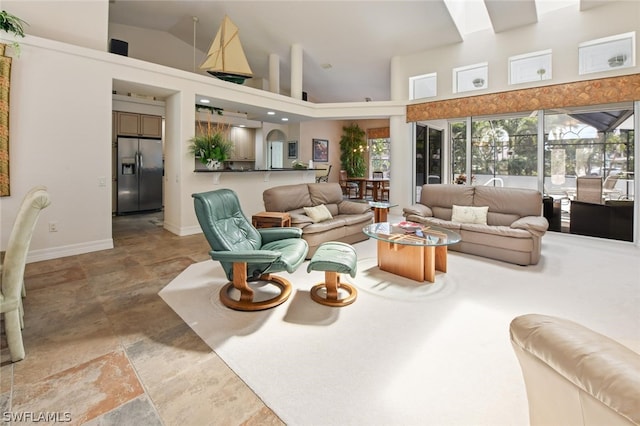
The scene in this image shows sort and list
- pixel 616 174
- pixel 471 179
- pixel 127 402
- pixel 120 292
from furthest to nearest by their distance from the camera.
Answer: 1. pixel 471 179
2. pixel 616 174
3. pixel 120 292
4. pixel 127 402

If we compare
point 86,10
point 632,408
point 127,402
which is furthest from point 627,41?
point 86,10

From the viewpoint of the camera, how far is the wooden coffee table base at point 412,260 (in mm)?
3188

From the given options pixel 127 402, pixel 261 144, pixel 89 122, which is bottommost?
pixel 127 402

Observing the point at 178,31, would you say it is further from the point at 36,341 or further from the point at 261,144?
the point at 36,341

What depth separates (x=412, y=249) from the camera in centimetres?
325

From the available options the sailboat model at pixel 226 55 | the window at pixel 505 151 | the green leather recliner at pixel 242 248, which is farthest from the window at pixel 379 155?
the green leather recliner at pixel 242 248

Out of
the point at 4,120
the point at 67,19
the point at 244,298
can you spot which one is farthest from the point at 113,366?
the point at 67,19

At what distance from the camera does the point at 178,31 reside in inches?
283

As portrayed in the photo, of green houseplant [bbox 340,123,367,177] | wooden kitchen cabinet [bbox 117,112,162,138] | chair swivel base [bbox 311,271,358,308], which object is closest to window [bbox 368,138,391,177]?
green houseplant [bbox 340,123,367,177]

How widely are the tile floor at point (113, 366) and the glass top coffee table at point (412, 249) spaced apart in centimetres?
208

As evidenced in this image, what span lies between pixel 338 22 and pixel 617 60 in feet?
14.7

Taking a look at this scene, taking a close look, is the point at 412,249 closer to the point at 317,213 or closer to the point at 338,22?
the point at 317,213

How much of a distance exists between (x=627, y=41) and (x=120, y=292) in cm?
733

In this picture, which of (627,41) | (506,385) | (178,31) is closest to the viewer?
(506,385)
